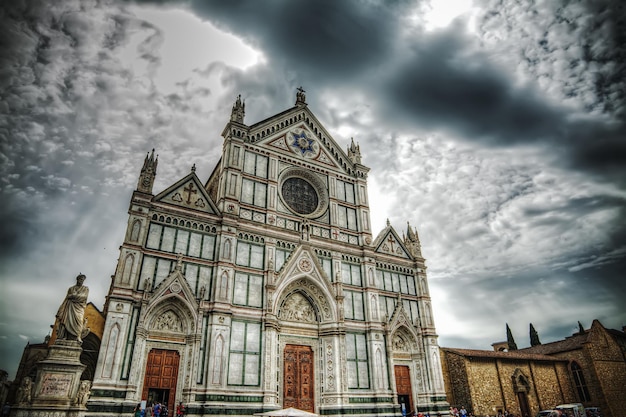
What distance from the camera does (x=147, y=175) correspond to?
70.4 ft

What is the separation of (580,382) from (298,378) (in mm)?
28927

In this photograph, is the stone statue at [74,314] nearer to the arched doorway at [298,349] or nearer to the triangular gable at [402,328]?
the arched doorway at [298,349]

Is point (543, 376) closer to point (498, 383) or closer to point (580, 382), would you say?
point (580, 382)

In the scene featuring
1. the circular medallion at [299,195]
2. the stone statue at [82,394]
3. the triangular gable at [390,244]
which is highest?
the circular medallion at [299,195]

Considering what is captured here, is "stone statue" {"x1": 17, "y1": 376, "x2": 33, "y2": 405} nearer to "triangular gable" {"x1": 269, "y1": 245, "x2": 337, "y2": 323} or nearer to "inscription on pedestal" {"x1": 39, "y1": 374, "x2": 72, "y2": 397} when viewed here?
"inscription on pedestal" {"x1": 39, "y1": 374, "x2": 72, "y2": 397}

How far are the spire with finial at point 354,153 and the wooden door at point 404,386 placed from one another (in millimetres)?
15158

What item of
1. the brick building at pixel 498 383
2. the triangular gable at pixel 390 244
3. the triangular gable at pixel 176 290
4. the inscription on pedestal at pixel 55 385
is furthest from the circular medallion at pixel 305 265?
the brick building at pixel 498 383

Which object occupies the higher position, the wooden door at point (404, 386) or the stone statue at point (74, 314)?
the stone statue at point (74, 314)

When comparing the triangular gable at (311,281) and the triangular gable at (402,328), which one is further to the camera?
the triangular gable at (402,328)

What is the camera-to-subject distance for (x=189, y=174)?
22.9 meters

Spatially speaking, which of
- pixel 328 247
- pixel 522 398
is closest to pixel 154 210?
pixel 328 247

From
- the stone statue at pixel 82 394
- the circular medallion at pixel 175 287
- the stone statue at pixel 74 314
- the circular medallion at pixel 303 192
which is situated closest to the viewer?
the stone statue at pixel 82 394

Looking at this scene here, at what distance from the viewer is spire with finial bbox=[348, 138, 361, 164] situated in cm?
3064

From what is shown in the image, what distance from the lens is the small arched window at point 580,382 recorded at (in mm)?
34750
